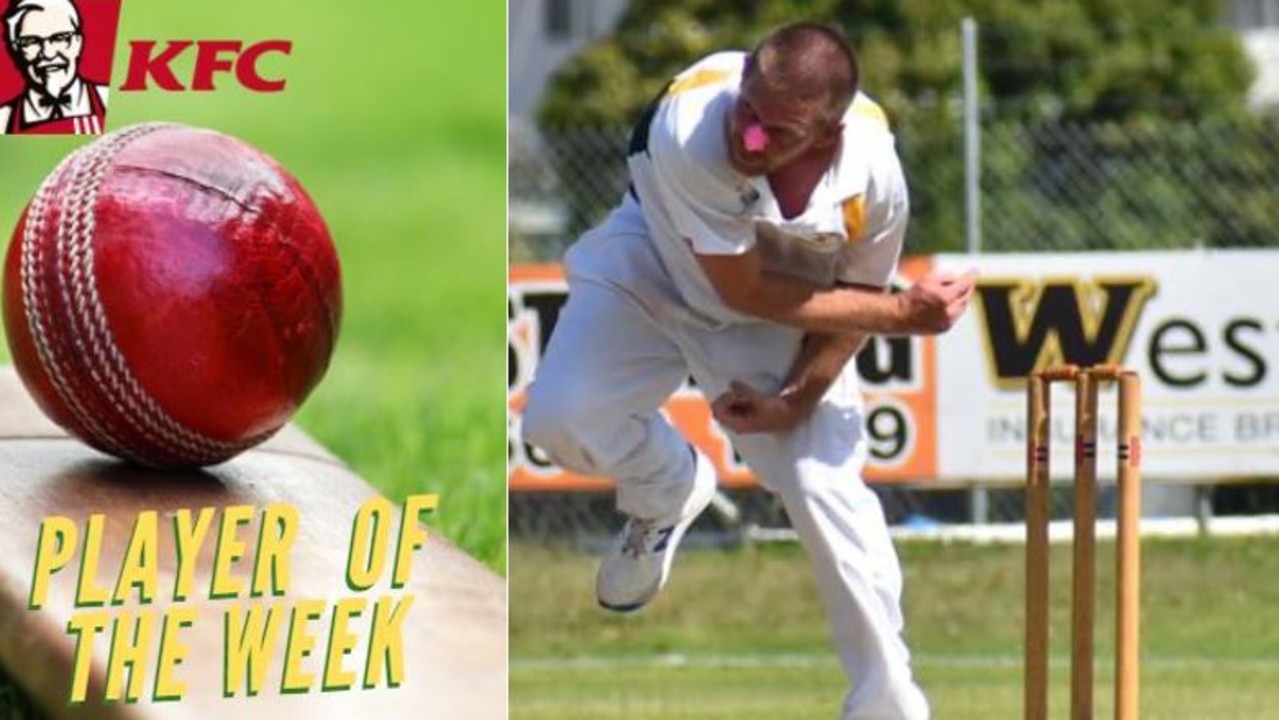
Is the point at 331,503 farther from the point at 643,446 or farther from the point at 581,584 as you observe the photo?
the point at 581,584

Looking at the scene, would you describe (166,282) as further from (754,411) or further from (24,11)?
(754,411)

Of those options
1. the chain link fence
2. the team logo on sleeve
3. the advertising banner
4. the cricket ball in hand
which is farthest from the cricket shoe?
the chain link fence

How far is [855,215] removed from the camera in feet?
21.2

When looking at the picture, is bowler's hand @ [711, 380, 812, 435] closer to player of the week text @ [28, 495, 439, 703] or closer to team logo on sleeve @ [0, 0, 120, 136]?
player of the week text @ [28, 495, 439, 703]

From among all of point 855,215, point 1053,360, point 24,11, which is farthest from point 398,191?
point 1053,360

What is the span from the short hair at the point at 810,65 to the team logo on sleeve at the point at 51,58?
55.5 inches

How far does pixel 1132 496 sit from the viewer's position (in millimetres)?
6195

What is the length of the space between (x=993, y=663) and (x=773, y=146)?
4.97m

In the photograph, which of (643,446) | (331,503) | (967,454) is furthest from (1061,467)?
(331,503)

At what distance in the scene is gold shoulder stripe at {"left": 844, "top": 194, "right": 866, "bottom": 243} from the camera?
6414mm

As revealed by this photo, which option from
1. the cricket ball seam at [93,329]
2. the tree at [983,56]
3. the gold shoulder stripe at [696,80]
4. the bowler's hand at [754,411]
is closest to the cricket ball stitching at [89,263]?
the cricket ball seam at [93,329]

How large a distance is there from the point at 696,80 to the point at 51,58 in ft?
5.57

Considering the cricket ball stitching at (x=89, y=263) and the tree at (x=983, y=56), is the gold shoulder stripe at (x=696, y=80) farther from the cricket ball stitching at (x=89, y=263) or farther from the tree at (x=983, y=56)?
the tree at (x=983, y=56)

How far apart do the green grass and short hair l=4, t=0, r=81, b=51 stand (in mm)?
87
